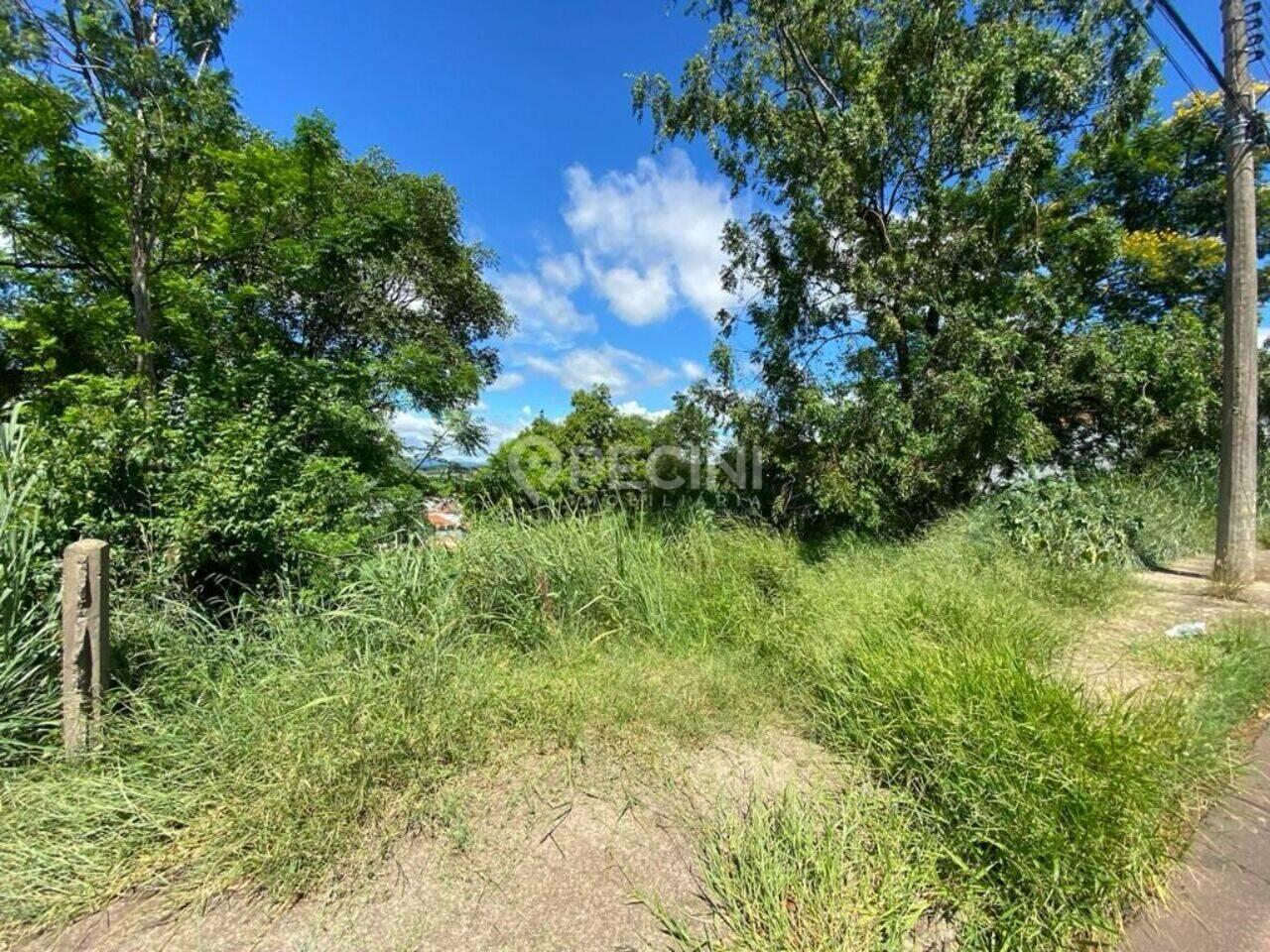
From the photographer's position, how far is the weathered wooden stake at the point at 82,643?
216cm

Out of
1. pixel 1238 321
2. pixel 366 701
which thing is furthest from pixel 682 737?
pixel 1238 321

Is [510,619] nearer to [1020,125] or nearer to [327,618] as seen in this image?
[327,618]

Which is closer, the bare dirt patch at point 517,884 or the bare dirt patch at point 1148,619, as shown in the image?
the bare dirt patch at point 517,884

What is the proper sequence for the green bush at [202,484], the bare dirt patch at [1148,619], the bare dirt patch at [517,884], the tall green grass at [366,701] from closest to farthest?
the bare dirt patch at [517,884] < the tall green grass at [366,701] < the bare dirt patch at [1148,619] < the green bush at [202,484]

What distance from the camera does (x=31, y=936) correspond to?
1532 millimetres

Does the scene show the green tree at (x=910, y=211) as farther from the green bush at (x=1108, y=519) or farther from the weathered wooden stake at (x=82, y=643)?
the weathered wooden stake at (x=82, y=643)

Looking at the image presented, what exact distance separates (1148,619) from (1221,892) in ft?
9.40

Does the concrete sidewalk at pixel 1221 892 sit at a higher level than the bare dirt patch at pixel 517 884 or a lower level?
lower

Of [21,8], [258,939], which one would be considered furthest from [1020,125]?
[21,8]

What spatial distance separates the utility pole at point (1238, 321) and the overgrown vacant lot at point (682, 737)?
198cm

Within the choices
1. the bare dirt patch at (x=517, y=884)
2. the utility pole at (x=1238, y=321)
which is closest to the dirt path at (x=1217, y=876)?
the bare dirt patch at (x=517, y=884)

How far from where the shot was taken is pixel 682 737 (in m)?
2.38

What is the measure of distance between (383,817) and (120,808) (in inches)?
35.6

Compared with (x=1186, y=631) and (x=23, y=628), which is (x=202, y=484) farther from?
(x=1186, y=631)
